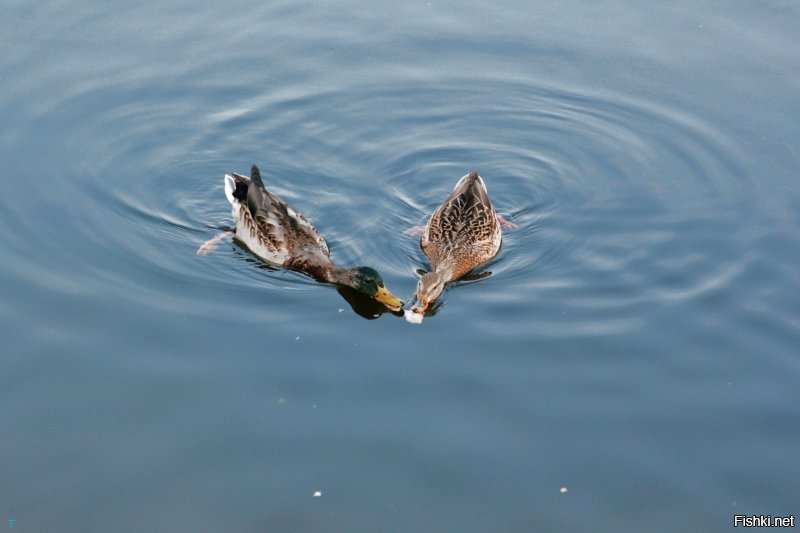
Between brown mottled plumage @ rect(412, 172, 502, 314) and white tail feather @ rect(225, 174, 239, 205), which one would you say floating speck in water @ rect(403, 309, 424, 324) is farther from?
white tail feather @ rect(225, 174, 239, 205)

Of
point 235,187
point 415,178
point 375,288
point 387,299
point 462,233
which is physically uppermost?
point 415,178

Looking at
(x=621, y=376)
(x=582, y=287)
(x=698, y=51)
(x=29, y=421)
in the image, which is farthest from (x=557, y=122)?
A: (x=29, y=421)

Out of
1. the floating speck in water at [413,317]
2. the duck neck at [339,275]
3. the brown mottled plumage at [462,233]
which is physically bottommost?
the floating speck in water at [413,317]

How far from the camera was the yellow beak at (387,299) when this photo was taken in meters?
10.8

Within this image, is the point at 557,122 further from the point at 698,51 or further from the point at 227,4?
the point at 227,4

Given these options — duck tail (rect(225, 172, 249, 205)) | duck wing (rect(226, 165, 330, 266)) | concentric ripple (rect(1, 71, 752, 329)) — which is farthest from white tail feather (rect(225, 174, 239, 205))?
duck wing (rect(226, 165, 330, 266))

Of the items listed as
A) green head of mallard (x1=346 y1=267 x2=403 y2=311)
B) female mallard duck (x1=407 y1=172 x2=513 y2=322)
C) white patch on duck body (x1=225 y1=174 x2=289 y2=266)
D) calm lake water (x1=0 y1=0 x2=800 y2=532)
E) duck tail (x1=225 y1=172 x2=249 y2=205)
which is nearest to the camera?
calm lake water (x1=0 y1=0 x2=800 y2=532)

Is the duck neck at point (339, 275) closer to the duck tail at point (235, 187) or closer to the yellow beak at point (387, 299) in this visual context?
the yellow beak at point (387, 299)

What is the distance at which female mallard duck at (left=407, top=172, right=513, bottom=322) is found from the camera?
11.5 m

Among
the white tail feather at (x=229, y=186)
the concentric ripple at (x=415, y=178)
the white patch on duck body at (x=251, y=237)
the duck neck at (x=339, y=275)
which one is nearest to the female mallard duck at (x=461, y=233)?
the concentric ripple at (x=415, y=178)

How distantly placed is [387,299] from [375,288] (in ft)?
0.54

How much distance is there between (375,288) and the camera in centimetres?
1076

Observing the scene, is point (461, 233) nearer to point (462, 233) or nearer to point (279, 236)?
point (462, 233)

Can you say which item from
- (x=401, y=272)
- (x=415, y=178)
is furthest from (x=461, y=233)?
(x=415, y=178)
